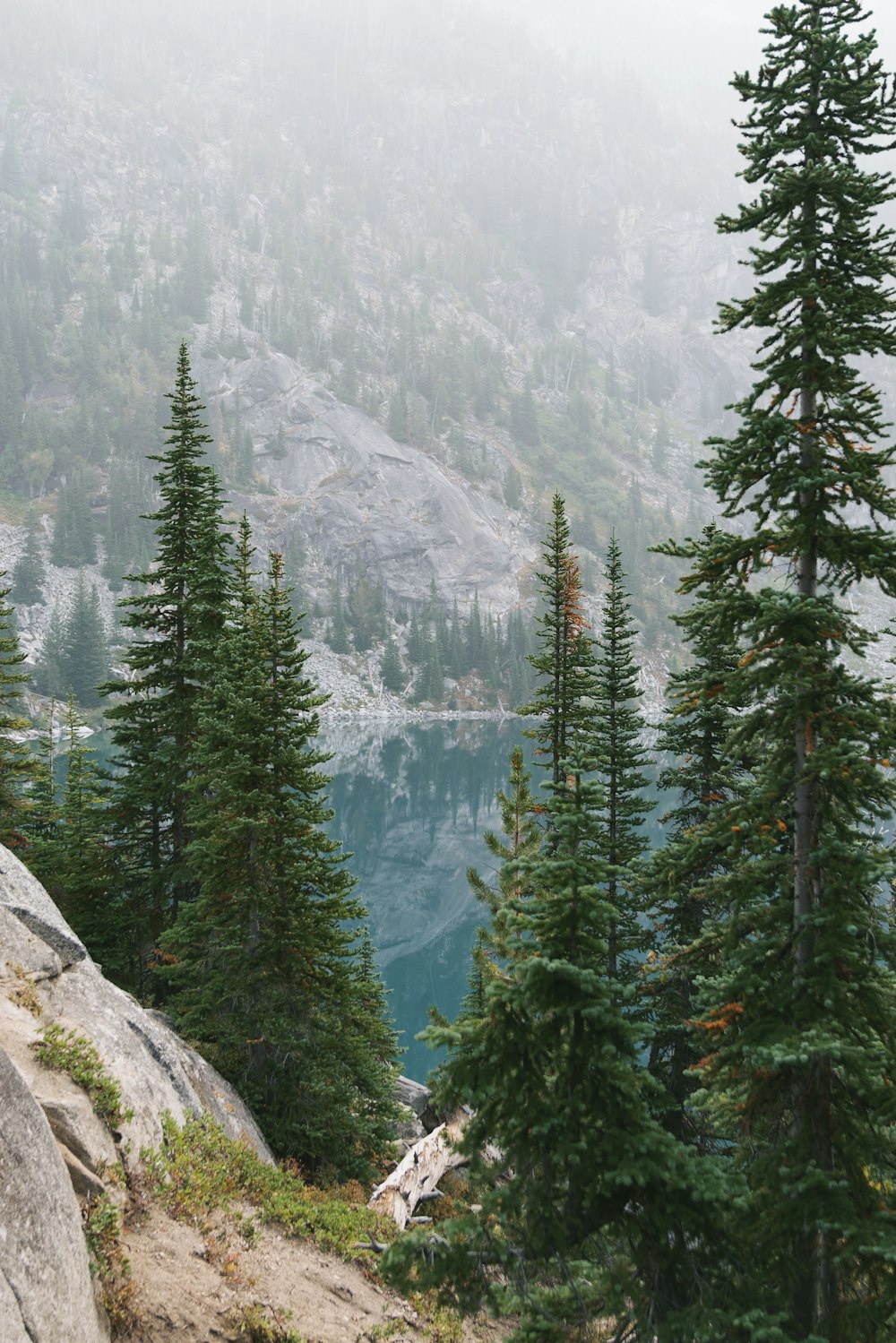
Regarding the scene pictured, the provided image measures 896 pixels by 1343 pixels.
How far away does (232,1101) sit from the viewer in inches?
571

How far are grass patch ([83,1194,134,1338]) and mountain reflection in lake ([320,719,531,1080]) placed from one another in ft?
49.5

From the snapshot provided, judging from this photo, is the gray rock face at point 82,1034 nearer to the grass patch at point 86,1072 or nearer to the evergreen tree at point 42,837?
the grass patch at point 86,1072

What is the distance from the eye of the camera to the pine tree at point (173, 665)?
19828 mm

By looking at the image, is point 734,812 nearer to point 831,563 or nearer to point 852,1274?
point 831,563

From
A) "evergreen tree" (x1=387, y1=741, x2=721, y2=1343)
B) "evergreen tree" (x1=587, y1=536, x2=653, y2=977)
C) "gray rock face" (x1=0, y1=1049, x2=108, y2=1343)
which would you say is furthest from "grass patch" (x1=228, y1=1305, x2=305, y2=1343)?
"evergreen tree" (x1=587, y1=536, x2=653, y2=977)

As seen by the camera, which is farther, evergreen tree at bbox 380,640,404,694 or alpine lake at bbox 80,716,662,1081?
evergreen tree at bbox 380,640,404,694

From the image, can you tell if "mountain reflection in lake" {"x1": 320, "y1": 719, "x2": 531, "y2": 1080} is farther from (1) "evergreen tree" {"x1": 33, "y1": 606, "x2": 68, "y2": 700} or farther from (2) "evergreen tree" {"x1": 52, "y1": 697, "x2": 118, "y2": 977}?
(1) "evergreen tree" {"x1": 33, "y1": 606, "x2": 68, "y2": 700}

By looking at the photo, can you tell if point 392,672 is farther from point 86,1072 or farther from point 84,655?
point 86,1072

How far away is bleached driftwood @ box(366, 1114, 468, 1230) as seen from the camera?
1425 cm

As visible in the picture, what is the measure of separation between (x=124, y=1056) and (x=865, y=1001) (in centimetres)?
945

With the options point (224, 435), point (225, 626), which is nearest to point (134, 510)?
point (224, 435)

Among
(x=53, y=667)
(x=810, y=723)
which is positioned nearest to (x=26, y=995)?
(x=810, y=723)

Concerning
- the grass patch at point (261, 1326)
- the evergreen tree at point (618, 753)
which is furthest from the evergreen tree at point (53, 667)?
the grass patch at point (261, 1326)

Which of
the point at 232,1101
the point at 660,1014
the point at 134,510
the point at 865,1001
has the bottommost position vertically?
the point at 232,1101
